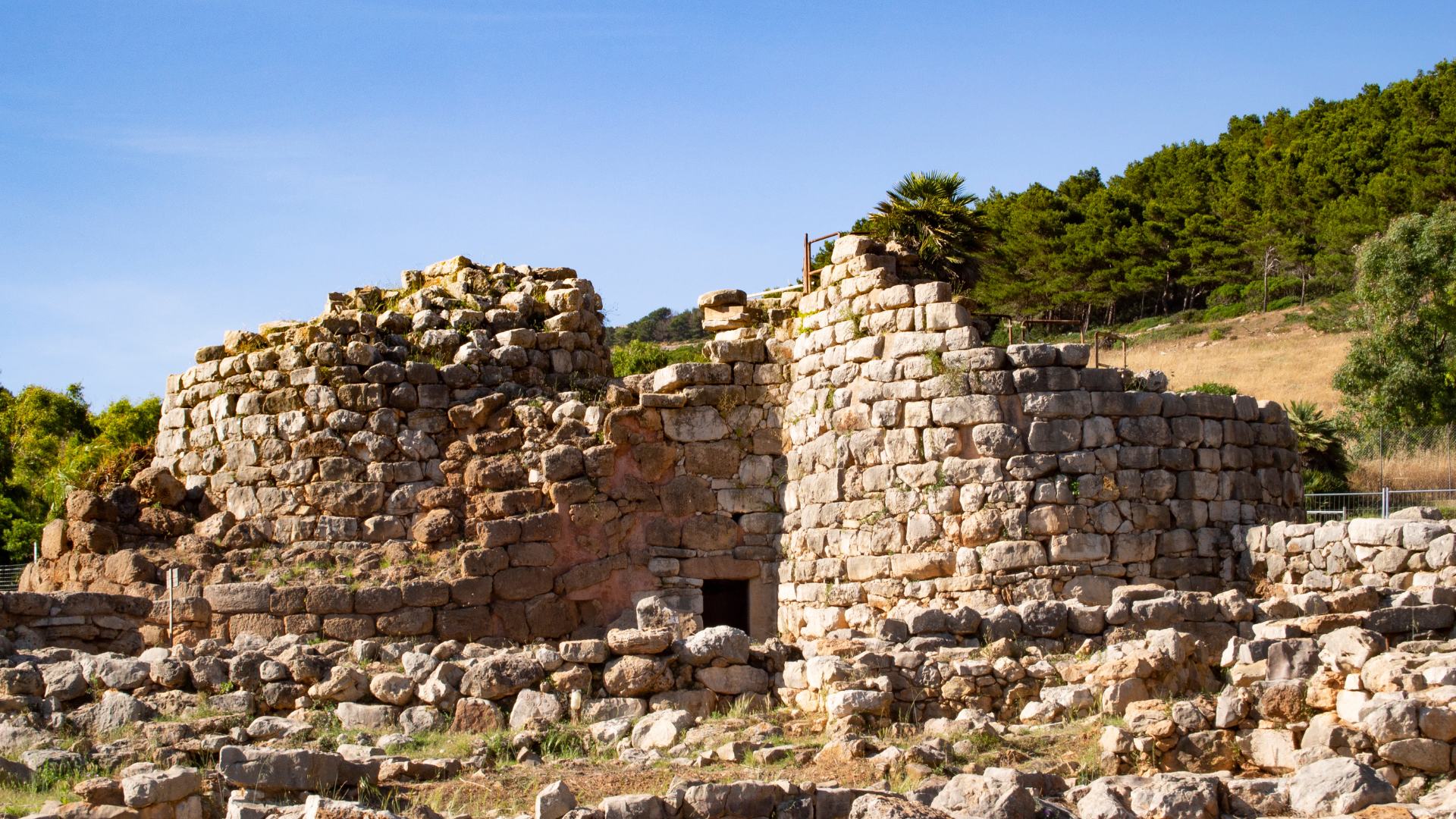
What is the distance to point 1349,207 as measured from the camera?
43.3m

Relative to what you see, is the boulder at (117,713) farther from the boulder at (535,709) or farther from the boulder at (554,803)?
the boulder at (554,803)

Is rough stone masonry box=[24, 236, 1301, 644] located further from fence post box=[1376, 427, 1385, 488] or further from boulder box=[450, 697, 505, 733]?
fence post box=[1376, 427, 1385, 488]

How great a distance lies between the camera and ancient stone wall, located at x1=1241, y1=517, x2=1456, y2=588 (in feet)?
41.0

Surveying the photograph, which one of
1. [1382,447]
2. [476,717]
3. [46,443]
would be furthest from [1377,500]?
[46,443]

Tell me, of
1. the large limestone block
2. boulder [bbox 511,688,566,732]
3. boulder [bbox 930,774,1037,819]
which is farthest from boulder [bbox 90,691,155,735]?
the large limestone block

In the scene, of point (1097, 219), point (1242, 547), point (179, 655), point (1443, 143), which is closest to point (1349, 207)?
point (1443, 143)

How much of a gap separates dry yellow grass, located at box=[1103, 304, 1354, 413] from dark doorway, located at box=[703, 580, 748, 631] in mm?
20778

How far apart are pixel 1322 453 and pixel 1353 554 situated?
→ 1212 cm

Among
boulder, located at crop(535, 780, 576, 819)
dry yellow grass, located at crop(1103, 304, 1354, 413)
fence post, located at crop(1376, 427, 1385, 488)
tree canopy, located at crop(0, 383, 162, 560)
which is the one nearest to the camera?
boulder, located at crop(535, 780, 576, 819)

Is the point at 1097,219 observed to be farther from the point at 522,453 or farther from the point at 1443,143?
the point at 522,453

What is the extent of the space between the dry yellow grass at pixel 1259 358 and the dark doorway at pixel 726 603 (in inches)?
818

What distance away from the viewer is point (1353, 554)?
13109 millimetres

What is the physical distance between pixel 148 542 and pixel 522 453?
4.00 meters

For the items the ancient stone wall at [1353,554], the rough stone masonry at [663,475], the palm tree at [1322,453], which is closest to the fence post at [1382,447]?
the palm tree at [1322,453]
